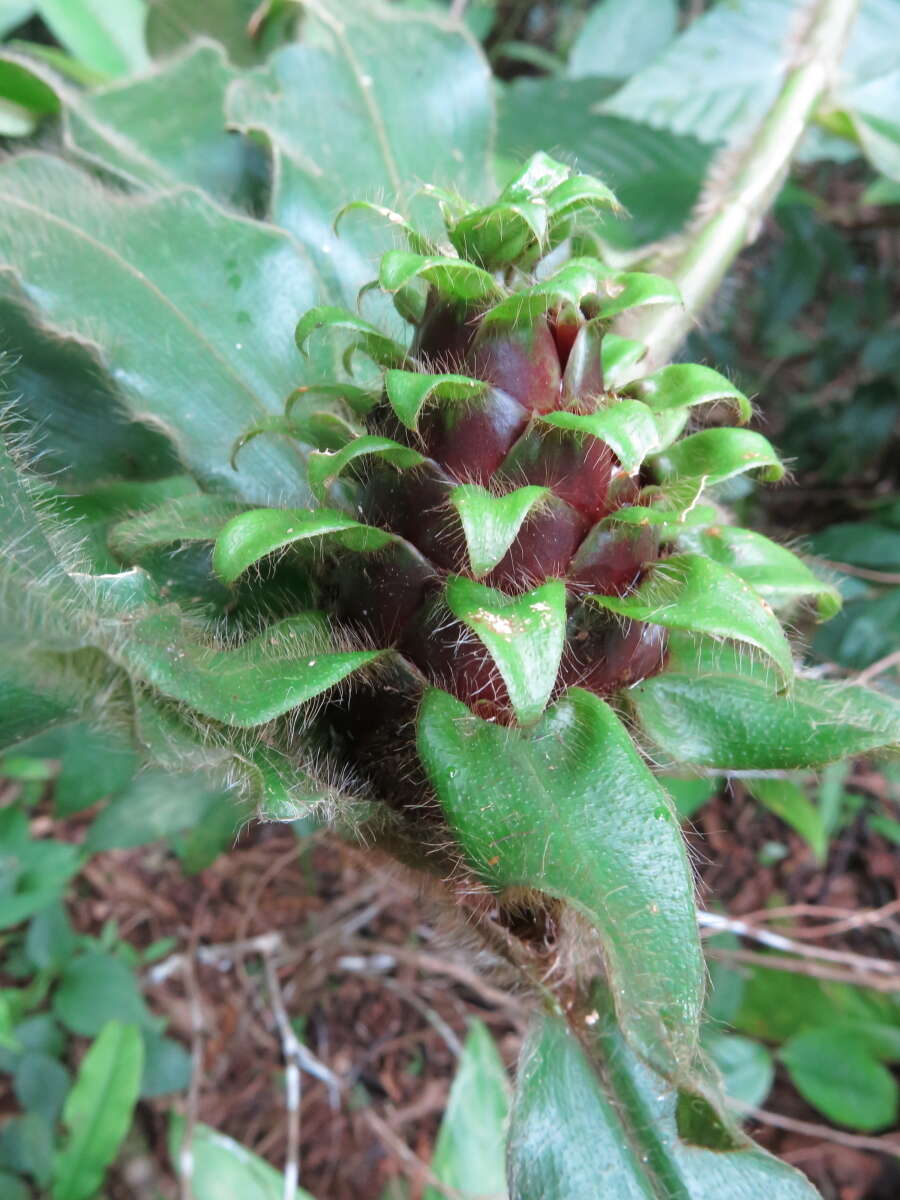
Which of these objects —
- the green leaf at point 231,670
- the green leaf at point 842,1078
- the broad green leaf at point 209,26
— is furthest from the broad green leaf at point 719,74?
the green leaf at point 842,1078

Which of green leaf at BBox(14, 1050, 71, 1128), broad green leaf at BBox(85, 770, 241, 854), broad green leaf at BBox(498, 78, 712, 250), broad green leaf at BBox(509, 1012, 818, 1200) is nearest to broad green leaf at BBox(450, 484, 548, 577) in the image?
broad green leaf at BBox(509, 1012, 818, 1200)

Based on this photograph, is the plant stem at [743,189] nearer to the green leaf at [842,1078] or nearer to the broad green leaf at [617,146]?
the broad green leaf at [617,146]

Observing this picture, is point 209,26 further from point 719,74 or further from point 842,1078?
point 842,1078

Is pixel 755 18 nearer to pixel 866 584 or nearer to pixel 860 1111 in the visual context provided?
pixel 866 584

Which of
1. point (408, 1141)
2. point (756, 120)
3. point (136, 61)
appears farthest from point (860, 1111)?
point (136, 61)

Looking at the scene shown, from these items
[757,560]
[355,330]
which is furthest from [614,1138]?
[355,330]
